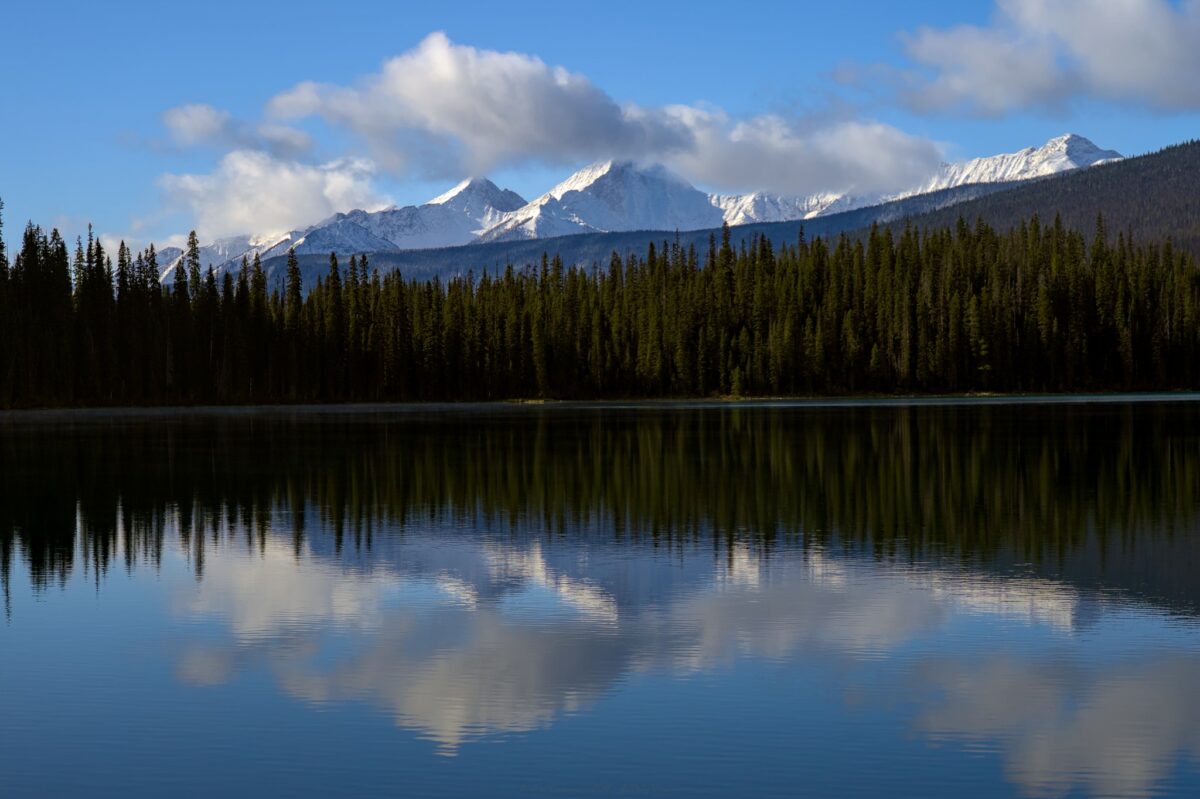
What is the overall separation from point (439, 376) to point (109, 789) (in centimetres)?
17298

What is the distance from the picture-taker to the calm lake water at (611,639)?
43.5 feet

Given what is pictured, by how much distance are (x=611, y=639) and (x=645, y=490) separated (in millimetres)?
20996

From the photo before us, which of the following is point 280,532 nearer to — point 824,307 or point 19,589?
point 19,589

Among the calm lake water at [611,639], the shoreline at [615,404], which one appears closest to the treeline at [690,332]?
the shoreline at [615,404]

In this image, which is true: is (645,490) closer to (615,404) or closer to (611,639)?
(611,639)

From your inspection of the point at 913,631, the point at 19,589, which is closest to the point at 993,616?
the point at 913,631

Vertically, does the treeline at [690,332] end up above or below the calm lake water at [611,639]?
above

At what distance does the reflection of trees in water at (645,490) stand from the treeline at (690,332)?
96396 millimetres

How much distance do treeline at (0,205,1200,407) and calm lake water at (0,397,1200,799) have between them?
12976cm

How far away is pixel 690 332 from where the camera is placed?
183m

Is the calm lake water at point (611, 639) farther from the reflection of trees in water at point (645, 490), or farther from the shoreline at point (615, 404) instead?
the shoreline at point (615, 404)

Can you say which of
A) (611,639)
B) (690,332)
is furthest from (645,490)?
(690,332)

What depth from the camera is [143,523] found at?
34312 mm

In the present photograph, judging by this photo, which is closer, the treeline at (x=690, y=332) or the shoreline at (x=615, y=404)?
the shoreline at (x=615, y=404)
